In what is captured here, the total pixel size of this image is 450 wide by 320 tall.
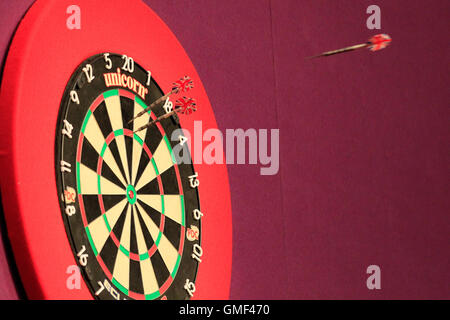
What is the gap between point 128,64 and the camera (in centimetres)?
141

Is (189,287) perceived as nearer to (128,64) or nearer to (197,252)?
(197,252)

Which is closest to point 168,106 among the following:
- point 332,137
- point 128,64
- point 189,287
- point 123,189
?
point 128,64

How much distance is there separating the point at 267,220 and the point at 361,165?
0.60 metres

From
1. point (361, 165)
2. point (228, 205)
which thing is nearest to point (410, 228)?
point (361, 165)

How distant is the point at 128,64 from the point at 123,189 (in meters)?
0.28

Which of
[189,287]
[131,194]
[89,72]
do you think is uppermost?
[89,72]

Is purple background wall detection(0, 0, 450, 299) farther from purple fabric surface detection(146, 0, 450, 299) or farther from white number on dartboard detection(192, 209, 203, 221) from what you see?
white number on dartboard detection(192, 209, 203, 221)

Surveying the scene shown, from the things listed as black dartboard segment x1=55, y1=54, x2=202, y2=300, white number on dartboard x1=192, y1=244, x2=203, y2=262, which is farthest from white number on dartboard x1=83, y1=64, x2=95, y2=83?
white number on dartboard x1=192, y1=244, x2=203, y2=262

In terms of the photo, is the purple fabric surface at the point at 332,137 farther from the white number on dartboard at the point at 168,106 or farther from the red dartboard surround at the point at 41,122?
the red dartboard surround at the point at 41,122

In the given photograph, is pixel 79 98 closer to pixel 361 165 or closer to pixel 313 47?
pixel 313 47

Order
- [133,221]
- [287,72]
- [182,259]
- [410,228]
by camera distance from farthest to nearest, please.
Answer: [410,228] → [287,72] → [182,259] → [133,221]

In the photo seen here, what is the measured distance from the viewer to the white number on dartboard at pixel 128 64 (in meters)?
1.40

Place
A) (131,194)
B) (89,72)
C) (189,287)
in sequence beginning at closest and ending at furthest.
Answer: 1. (89,72)
2. (131,194)
3. (189,287)

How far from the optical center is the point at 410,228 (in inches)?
103
